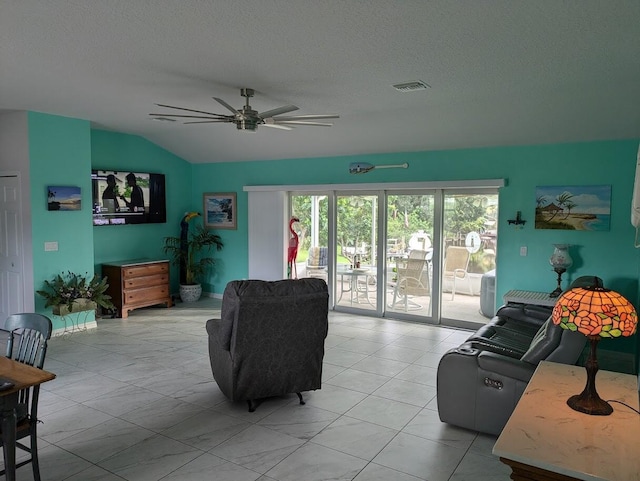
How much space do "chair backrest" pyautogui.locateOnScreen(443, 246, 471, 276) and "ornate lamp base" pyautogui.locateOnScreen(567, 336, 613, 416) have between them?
4.45 m

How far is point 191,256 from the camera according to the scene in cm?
847

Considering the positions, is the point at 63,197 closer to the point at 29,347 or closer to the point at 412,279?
the point at 29,347

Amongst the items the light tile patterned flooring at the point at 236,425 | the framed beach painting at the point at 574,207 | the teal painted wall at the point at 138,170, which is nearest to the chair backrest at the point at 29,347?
the light tile patterned flooring at the point at 236,425

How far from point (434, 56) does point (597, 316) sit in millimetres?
2172

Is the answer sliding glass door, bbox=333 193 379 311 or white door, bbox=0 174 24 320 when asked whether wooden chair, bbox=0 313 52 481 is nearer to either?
white door, bbox=0 174 24 320

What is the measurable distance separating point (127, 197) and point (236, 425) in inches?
202

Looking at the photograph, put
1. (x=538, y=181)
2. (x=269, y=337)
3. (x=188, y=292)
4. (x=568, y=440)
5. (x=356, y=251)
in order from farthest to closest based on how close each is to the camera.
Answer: (x=188, y=292) → (x=356, y=251) → (x=538, y=181) → (x=269, y=337) → (x=568, y=440)

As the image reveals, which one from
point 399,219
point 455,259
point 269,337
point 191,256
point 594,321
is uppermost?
point 399,219

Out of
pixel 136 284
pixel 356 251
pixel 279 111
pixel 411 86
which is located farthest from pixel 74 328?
pixel 411 86

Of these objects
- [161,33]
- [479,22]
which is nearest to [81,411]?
[161,33]

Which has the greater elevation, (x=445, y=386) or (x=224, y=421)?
(x=445, y=386)

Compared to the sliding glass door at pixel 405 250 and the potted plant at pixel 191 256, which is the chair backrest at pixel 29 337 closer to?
the sliding glass door at pixel 405 250

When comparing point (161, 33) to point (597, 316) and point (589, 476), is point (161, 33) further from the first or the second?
point (589, 476)

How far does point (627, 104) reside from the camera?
4637 mm
